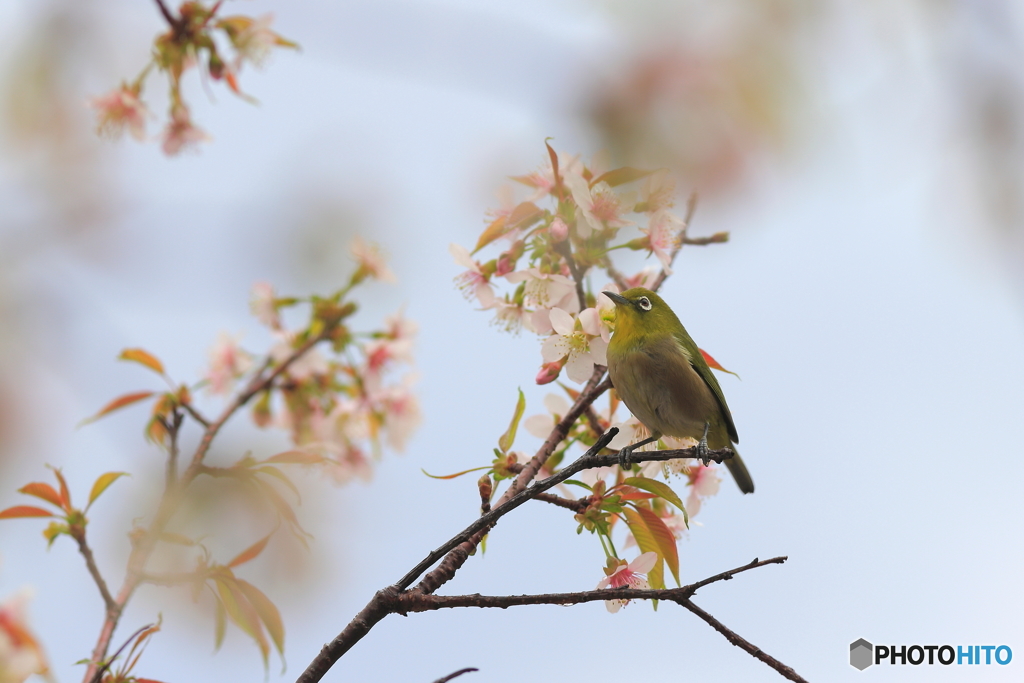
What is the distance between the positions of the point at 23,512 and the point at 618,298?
1.95 metres

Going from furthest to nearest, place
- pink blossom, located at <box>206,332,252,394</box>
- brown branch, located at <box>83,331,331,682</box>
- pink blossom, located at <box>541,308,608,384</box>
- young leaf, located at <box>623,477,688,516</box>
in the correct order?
pink blossom, located at <box>206,332,252,394</box> → pink blossom, located at <box>541,308,608,384</box> → brown branch, located at <box>83,331,331,682</box> → young leaf, located at <box>623,477,688,516</box>

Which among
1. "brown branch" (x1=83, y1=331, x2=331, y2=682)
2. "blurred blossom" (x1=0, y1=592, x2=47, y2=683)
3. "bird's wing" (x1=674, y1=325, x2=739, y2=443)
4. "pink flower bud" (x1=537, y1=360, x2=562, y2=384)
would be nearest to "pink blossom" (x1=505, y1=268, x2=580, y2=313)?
"pink flower bud" (x1=537, y1=360, x2=562, y2=384)

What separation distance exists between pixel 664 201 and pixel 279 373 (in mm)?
2139

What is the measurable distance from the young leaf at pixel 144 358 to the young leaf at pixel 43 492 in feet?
2.89

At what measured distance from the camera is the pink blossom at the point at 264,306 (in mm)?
4012

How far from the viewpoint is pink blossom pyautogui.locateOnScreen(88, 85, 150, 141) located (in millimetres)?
3814

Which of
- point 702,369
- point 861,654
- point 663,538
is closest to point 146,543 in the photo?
point 663,538

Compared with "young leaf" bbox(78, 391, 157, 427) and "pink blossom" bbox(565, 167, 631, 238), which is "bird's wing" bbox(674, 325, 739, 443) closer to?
"pink blossom" bbox(565, 167, 631, 238)

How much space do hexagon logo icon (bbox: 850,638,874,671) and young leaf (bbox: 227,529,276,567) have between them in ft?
7.06

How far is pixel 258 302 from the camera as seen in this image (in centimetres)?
401

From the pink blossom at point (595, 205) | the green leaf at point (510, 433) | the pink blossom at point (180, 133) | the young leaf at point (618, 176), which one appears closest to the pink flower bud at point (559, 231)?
the pink blossom at point (595, 205)

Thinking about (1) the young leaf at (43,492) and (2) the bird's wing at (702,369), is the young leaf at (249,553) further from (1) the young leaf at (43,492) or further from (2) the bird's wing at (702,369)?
(2) the bird's wing at (702,369)

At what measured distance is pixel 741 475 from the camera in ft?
10.6

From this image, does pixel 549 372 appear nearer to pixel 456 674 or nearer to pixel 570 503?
pixel 570 503
